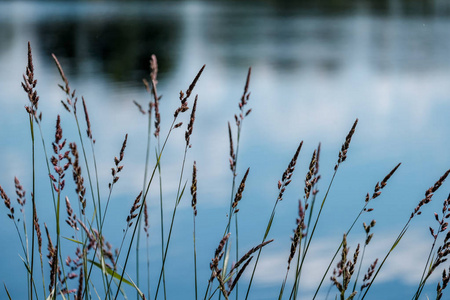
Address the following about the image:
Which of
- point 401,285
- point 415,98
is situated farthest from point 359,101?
point 401,285

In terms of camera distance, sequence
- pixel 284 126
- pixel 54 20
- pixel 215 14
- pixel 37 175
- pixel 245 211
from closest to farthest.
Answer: pixel 245 211 → pixel 37 175 → pixel 284 126 → pixel 54 20 → pixel 215 14

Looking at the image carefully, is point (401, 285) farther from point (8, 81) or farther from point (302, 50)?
point (302, 50)

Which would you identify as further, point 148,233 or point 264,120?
point 264,120

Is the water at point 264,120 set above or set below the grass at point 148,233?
above

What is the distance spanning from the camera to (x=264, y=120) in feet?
29.8

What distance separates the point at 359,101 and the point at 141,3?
30668 mm

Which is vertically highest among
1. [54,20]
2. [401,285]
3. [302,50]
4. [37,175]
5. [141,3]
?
[141,3]

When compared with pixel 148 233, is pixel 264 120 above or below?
above

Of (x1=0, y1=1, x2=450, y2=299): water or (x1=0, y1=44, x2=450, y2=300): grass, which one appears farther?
(x1=0, y1=1, x2=450, y2=299): water

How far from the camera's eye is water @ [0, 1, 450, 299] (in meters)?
4.82

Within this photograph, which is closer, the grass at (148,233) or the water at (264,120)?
the grass at (148,233)

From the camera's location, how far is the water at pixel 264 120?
15.8 ft

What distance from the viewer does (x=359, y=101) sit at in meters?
10.8

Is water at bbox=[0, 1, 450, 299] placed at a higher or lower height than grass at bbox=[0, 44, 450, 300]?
higher
